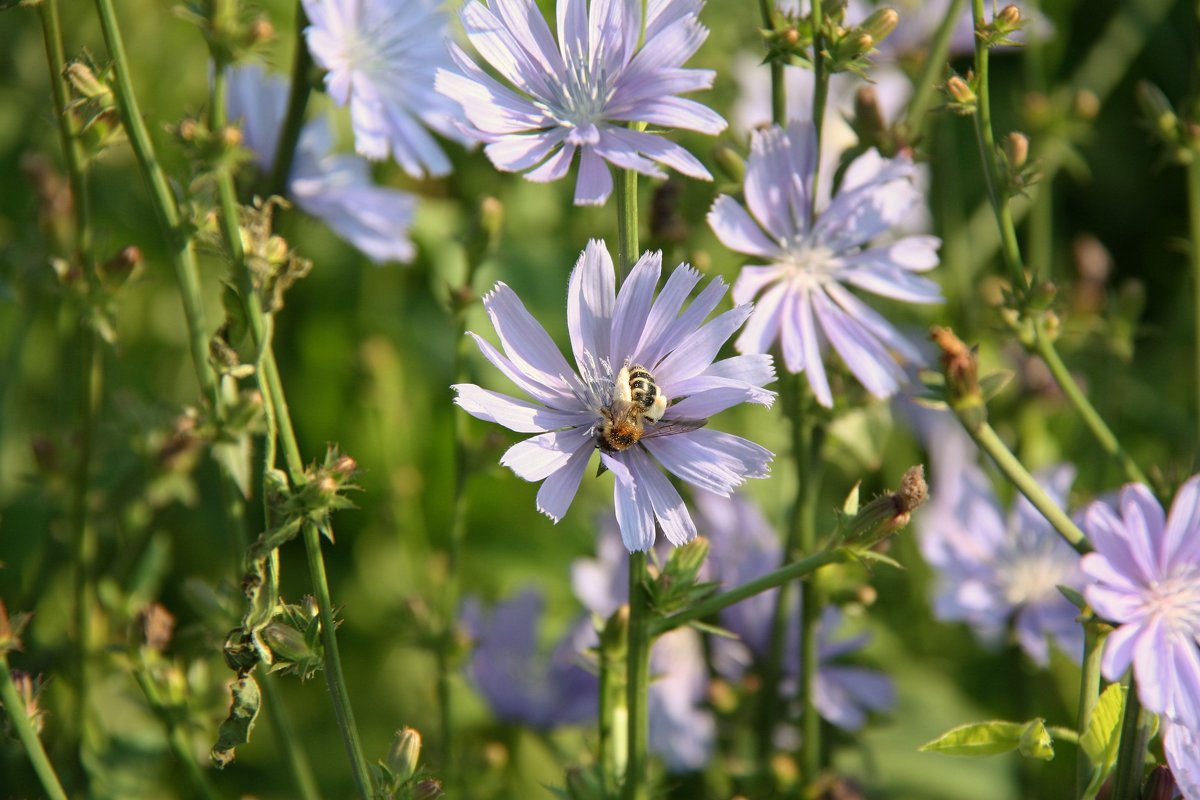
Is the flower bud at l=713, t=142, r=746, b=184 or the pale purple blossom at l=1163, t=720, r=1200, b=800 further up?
the flower bud at l=713, t=142, r=746, b=184

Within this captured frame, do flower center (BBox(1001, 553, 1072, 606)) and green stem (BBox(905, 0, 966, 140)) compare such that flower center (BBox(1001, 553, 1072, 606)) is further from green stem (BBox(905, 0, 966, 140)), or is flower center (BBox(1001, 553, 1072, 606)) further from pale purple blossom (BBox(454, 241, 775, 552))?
pale purple blossom (BBox(454, 241, 775, 552))

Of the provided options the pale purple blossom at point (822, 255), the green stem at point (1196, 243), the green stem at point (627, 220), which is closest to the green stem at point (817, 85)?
the pale purple blossom at point (822, 255)

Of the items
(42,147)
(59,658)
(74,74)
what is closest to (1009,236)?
(74,74)

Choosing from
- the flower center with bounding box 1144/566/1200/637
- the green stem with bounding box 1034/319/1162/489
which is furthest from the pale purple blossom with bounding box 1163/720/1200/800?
the green stem with bounding box 1034/319/1162/489

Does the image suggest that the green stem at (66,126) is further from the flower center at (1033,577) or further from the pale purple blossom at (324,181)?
the flower center at (1033,577)

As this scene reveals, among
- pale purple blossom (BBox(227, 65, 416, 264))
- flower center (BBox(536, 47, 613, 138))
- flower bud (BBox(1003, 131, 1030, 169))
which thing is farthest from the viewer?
pale purple blossom (BBox(227, 65, 416, 264))
